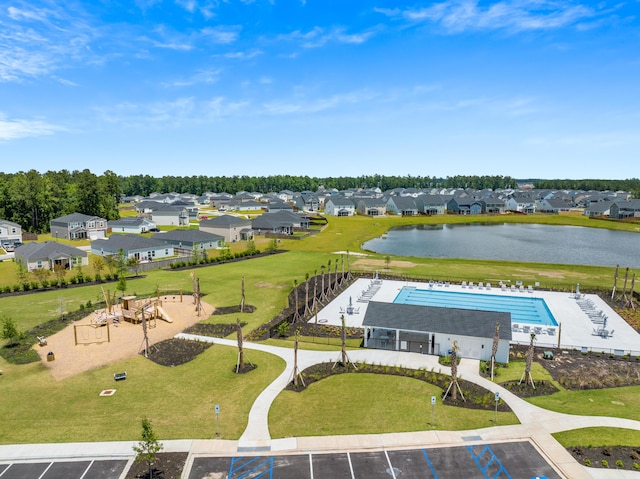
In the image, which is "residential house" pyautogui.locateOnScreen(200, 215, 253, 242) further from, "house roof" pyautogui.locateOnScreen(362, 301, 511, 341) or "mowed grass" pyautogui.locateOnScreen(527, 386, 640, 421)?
"mowed grass" pyautogui.locateOnScreen(527, 386, 640, 421)

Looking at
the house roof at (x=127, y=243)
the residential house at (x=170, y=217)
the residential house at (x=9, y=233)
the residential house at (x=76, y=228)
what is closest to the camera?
the house roof at (x=127, y=243)

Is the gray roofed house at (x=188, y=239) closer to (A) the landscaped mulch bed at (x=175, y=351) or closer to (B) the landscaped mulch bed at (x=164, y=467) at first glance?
(A) the landscaped mulch bed at (x=175, y=351)

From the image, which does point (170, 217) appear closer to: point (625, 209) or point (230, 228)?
point (230, 228)

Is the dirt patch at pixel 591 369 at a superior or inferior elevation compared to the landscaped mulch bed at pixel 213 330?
superior

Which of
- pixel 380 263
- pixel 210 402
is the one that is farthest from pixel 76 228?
pixel 210 402

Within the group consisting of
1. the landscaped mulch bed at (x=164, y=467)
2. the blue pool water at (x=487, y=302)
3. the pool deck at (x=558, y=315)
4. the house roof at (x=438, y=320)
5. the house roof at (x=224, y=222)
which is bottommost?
the blue pool water at (x=487, y=302)

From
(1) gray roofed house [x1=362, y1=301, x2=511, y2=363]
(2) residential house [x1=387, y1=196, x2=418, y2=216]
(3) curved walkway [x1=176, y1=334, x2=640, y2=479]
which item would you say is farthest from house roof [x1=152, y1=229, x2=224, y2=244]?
(2) residential house [x1=387, y1=196, x2=418, y2=216]

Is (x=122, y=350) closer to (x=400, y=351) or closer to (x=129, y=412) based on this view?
(x=129, y=412)

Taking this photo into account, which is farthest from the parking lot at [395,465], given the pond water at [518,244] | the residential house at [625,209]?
the residential house at [625,209]
